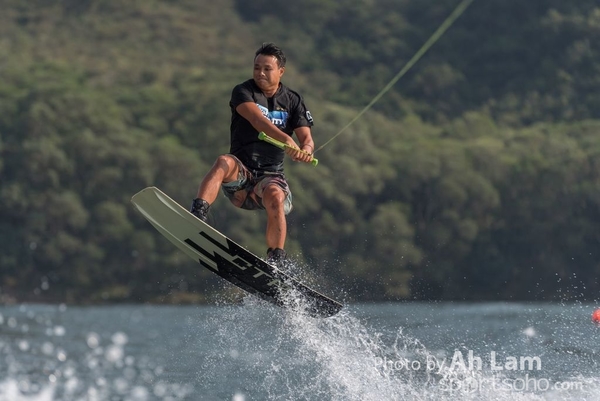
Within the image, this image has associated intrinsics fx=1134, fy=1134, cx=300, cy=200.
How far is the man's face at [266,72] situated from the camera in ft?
37.0

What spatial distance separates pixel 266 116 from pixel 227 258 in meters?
1.55

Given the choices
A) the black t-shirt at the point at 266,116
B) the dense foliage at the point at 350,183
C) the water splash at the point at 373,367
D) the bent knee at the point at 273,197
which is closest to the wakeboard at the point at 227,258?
the water splash at the point at 373,367

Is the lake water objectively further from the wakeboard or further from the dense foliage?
the dense foliage

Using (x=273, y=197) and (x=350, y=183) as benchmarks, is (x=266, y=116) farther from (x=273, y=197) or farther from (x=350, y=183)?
(x=350, y=183)

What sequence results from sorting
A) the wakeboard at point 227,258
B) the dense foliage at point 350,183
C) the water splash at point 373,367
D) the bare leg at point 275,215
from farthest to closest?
the dense foliage at point 350,183, the water splash at point 373,367, the wakeboard at point 227,258, the bare leg at point 275,215

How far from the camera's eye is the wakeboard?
11438 mm

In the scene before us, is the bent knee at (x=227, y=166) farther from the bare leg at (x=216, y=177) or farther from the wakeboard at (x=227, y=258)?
the wakeboard at (x=227, y=258)

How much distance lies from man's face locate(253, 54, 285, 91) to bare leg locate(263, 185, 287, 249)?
103cm

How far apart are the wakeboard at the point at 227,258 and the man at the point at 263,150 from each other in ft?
0.54

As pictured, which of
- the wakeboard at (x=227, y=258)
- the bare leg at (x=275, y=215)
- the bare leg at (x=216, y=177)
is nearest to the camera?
the bare leg at (x=216, y=177)

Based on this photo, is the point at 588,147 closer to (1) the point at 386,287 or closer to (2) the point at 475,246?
(2) the point at 475,246

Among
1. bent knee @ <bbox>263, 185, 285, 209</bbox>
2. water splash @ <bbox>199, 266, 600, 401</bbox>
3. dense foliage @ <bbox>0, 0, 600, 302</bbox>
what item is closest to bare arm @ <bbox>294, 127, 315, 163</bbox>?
bent knee @ <bbox>263, 185, 285, 209</bbox>

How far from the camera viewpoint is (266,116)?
11398 millimetres

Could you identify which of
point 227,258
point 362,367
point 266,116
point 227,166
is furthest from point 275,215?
point 362,367
